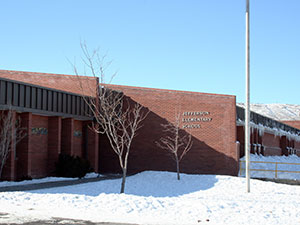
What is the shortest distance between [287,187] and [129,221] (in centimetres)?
1444

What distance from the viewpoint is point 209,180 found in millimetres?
24469

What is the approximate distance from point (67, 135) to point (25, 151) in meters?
3.98

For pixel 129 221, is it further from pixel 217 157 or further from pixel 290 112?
pixel 290 112

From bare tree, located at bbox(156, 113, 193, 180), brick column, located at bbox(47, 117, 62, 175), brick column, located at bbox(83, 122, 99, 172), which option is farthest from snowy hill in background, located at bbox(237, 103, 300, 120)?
brick column, located at bbox(47, 117, 62, 175)

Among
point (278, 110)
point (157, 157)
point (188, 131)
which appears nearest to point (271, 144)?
point (188, 131)

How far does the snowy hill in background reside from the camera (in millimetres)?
135375

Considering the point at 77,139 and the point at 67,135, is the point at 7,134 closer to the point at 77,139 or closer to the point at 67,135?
the point at 67,135

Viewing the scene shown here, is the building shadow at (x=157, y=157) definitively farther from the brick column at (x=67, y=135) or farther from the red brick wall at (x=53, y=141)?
the red brick wall at (x=53, y=141)

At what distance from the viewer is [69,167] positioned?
2442 cm

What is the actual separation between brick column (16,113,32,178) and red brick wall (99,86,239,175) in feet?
28.3

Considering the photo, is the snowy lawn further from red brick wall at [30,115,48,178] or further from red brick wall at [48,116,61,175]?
red brick wall at [48,116,61,175]

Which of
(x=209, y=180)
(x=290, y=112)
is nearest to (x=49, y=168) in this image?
(x=209, y=180)

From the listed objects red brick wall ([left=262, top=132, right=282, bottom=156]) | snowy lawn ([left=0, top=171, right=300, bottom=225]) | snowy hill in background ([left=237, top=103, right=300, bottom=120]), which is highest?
snowy hill in background ([left=237, top=103, right=300, bottom=120])

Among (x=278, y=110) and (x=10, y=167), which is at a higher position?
(x=278, y=110)
